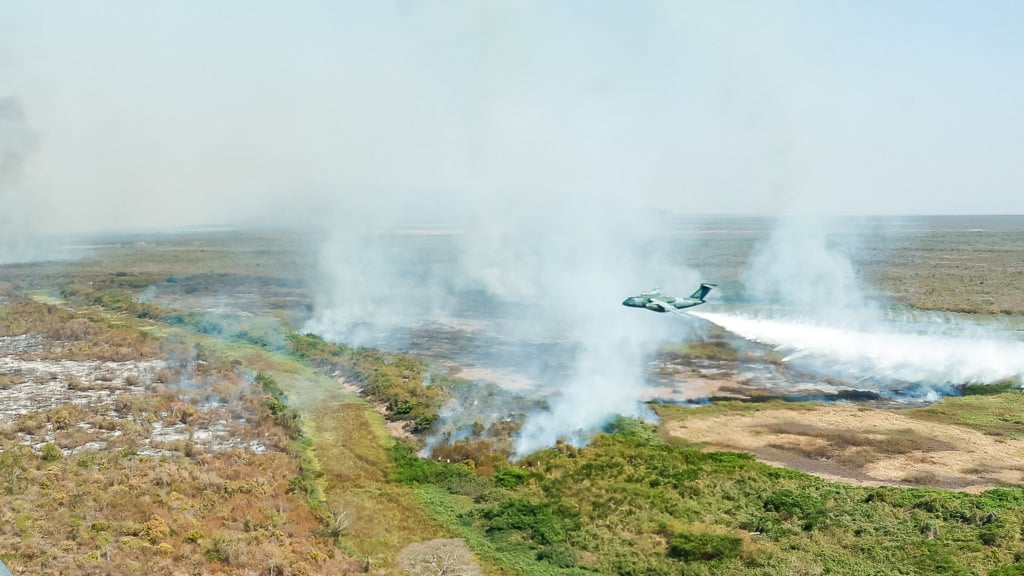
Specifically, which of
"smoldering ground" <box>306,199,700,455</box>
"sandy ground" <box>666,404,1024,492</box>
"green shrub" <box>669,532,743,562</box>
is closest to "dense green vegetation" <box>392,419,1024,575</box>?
"green shrub" <box>669,532,743,562</box>

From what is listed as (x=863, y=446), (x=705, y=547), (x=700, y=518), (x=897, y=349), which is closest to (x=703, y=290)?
(x=863, y=446)

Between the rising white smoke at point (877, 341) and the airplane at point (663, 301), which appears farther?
the rising white smoke at point (877, 341)

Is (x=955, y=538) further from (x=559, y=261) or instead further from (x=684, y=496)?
(x=559, y=261)

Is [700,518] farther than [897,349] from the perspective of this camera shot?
No

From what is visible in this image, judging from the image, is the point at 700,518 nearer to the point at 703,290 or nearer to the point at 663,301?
the point at 663,301

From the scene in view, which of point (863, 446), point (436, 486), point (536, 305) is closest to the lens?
point (436, 486)

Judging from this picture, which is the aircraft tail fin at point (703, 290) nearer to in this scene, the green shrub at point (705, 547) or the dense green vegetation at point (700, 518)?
the dense green vegetation at point (700, 518)

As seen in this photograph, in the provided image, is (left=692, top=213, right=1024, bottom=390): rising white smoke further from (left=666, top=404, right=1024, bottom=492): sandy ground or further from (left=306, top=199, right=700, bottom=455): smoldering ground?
(left=306, top=199, right=700, bottom=455): smoldering ground

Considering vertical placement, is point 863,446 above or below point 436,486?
above

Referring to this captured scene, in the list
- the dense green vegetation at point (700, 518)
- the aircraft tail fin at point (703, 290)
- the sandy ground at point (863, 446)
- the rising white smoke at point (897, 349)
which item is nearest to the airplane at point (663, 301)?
the aircraft tail fin at point (703, 290)
